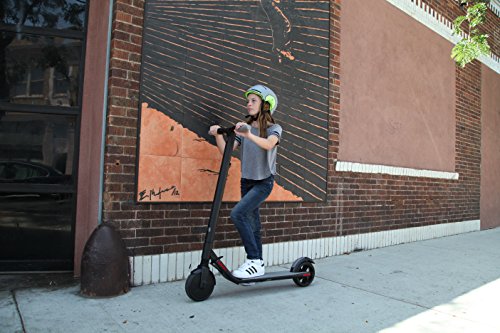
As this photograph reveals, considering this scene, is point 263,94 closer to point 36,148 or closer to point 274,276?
point 274,276

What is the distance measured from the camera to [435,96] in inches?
329

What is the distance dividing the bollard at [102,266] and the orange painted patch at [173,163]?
51 cm

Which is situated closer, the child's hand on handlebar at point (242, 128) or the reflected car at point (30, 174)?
the child's hand on handlebar at point (242, 128)

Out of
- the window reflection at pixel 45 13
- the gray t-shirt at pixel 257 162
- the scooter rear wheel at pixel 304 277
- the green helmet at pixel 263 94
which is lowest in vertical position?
the scooter rear wheel at pixel 304 277

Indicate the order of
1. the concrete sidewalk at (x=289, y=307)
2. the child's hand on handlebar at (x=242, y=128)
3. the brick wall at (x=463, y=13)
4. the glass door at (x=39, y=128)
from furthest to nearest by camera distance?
the brick wall at (x=463, y=13) < the glass door at (x=39, y=128) < the child's hand on handlebar at (x=242, y=128) < the concrete sidewalk at (x=289, y=307)

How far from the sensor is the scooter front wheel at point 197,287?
11.6 feet

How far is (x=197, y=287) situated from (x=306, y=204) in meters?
2.40

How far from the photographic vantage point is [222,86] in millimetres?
4707

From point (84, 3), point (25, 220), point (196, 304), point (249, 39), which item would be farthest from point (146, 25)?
point (196, 304)

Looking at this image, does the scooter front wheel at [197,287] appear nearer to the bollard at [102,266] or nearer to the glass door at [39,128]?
the bollard at [102,266]

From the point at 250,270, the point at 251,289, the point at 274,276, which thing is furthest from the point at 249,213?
the point at 251,289

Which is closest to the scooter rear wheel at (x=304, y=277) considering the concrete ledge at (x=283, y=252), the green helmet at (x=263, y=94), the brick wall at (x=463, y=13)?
the concrete ledge at (x=283, y=252)

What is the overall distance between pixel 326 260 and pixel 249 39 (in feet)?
10.1
